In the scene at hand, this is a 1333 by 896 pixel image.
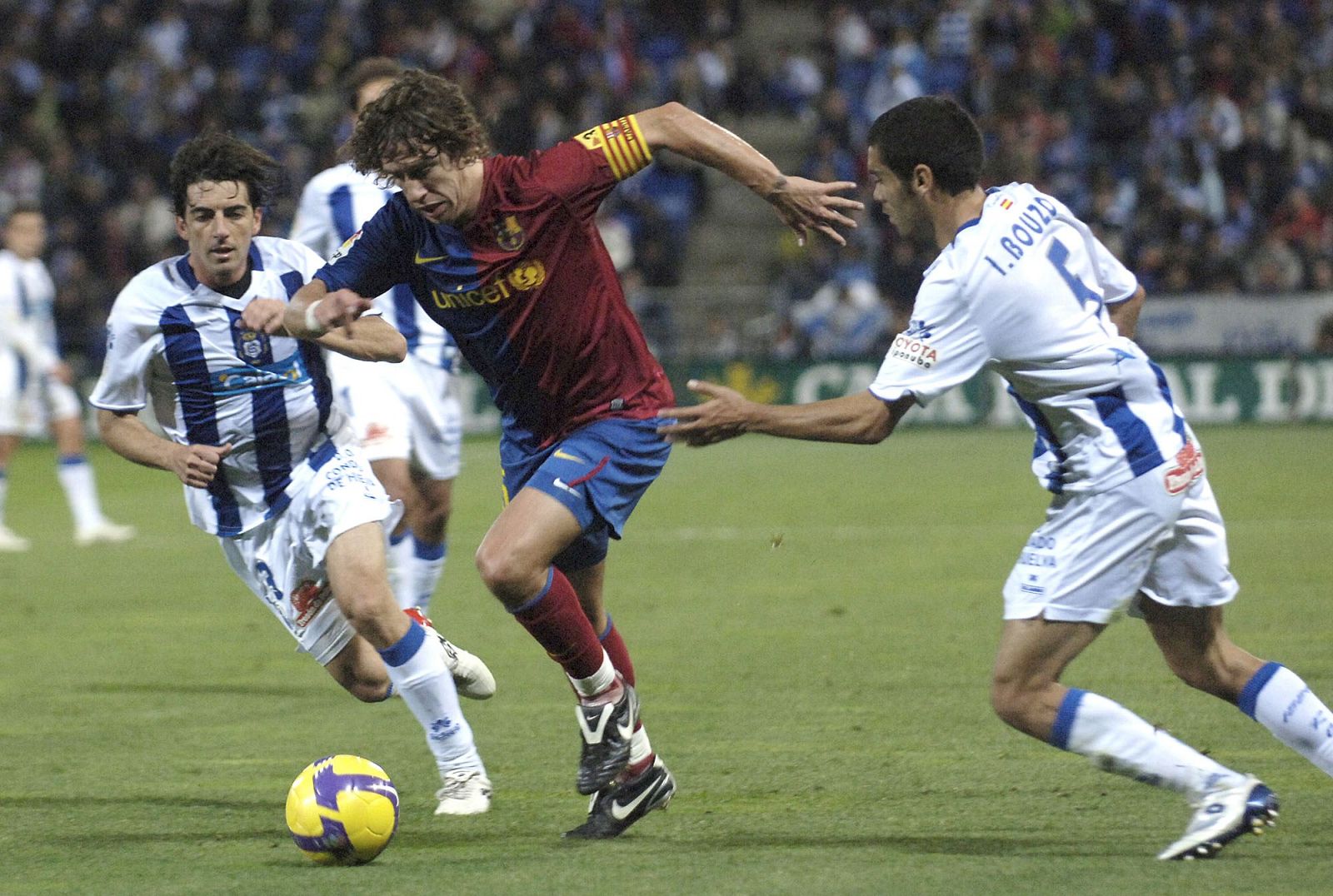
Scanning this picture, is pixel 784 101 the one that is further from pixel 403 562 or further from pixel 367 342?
pixel 367 342

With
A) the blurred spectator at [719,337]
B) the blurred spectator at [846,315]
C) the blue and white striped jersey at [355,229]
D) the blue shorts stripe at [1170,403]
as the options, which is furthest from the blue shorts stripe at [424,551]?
the blurred spectator at [719,337]

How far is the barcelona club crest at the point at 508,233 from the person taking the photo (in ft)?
17.7

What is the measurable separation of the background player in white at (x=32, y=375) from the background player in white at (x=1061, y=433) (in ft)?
32.6

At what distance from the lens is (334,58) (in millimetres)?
25734

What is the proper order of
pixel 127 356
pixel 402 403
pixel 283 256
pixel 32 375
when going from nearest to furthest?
pixel 127 356, pixel 283 256, pixel 402 403, pixel 32 375

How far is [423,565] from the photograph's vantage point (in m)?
8.19

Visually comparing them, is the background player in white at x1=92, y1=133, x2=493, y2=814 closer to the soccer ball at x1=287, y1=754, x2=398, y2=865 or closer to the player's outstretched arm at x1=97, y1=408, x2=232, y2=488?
the player's outstretched arm at x1=97, y1=408, x2=232, y2=488

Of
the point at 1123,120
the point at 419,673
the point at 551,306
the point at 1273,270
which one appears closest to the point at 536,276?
the point at 551,306

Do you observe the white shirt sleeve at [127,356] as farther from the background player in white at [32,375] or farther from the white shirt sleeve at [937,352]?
the background player in white at [32,375]

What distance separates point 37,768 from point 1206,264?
17625 mm

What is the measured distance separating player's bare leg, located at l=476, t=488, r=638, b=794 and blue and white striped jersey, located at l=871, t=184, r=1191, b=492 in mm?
1125

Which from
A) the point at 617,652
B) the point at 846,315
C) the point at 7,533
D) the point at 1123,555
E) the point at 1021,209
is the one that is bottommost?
the point at 7,533

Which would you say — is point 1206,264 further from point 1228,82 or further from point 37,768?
point 37,768

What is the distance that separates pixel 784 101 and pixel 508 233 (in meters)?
20.8
